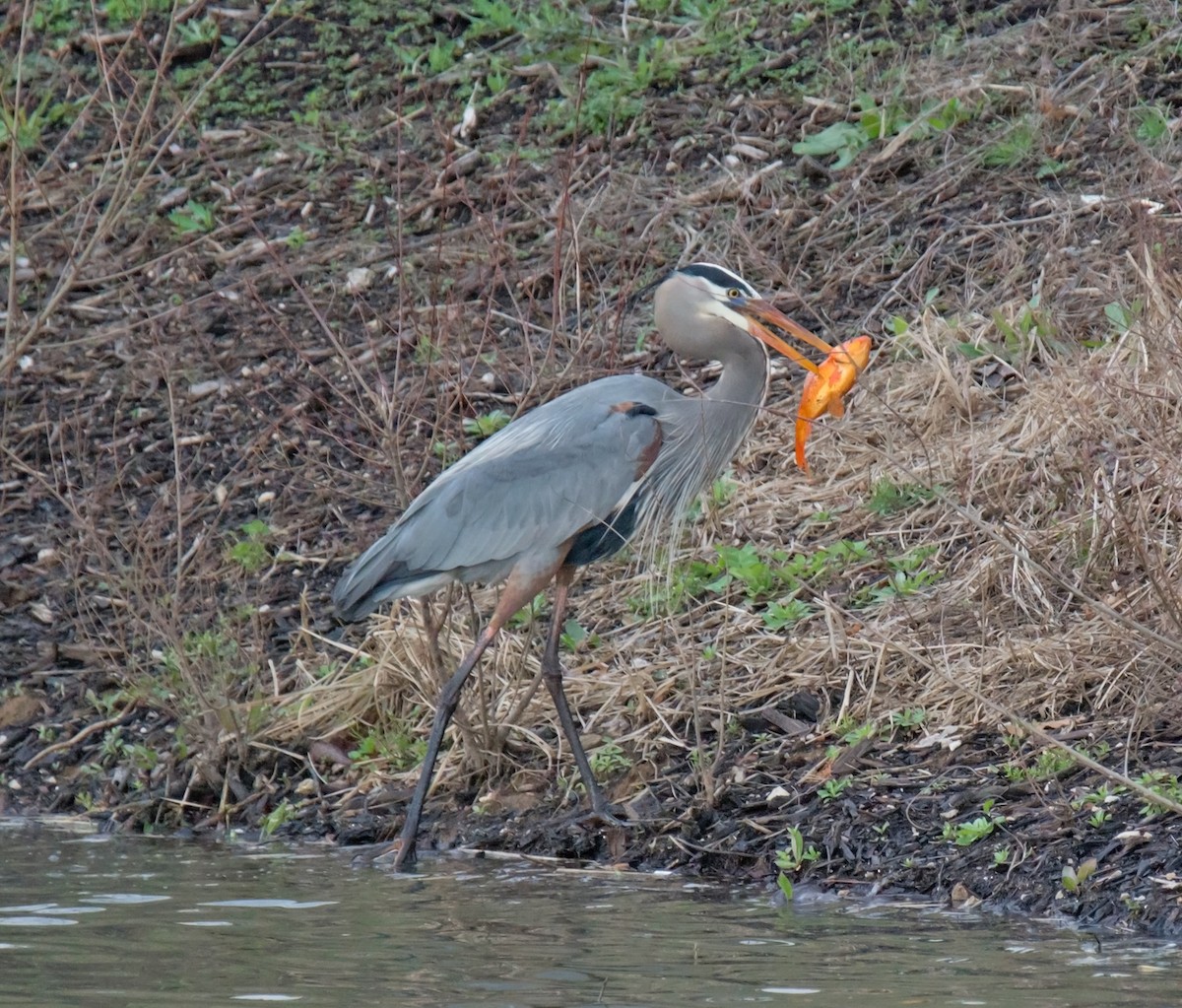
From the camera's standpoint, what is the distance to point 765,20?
450 inches

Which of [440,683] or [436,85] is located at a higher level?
[436,85]

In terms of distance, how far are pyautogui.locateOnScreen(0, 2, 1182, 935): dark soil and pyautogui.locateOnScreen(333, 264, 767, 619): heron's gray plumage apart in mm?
296

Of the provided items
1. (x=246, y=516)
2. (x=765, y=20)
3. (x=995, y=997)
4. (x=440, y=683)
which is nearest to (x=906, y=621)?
(x=440, y=683)

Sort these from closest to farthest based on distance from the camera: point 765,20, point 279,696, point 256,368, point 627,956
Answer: point 627,956, point 279,696, point 256,368, point 765,20

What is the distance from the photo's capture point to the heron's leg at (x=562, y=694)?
643 cm

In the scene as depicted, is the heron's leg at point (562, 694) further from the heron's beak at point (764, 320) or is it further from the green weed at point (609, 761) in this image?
the heron's beak at point (764, 320)

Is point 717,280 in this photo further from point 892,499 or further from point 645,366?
point 645,366

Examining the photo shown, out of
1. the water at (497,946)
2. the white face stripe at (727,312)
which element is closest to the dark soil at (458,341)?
the white face stripe at (727,312)

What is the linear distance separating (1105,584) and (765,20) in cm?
572

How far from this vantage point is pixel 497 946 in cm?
486

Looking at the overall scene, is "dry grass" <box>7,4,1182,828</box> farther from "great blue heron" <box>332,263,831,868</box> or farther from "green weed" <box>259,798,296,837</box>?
"green weed" <box>259,798,296,837</box>

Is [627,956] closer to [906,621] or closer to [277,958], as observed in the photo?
[277,958]

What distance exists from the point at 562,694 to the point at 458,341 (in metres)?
2.19

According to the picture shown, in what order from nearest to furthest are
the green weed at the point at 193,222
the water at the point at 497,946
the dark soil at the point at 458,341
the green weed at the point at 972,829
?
the water at the point at 497,946 < the green weed at the point at 972,829 < the dark soil at the point at 458,341 < the green weed at the point at 193,222
